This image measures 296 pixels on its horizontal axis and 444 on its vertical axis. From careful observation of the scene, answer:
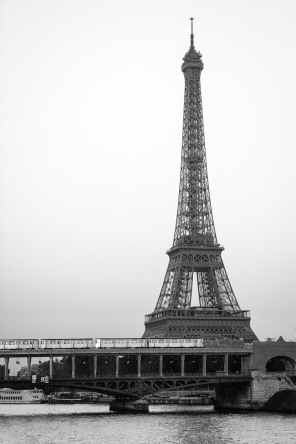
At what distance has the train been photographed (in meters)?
134

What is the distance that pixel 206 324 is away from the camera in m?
171

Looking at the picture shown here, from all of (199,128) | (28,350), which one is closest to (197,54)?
(199,128)

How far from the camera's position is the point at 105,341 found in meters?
141

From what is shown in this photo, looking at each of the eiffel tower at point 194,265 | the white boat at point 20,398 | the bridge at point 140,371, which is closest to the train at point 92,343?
the bridge at point 140,371

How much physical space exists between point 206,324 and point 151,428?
68116 mm

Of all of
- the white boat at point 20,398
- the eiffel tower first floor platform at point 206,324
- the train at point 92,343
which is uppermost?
the eiffel tower first floor platform at point 206,324

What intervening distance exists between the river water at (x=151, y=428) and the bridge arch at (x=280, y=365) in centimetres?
1975

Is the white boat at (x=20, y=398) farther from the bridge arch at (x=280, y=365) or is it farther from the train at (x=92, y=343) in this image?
the bridge arch at (x=280, y=365)

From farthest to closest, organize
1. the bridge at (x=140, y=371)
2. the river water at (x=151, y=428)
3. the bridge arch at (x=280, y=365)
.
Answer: the bridge arch at (x=280, y=365)
the bridge at (x=140, y=371)
the river water at (x=151, y=428)

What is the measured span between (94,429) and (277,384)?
36239 mm

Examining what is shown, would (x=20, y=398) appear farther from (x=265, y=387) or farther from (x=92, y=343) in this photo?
(x=265, y=387)

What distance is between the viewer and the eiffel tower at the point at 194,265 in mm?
171375

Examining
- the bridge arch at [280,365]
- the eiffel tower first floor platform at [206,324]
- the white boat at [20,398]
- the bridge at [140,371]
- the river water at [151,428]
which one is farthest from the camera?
the white boat at [20,398]

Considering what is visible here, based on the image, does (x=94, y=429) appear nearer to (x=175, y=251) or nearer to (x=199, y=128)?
(x=175, y=251)
